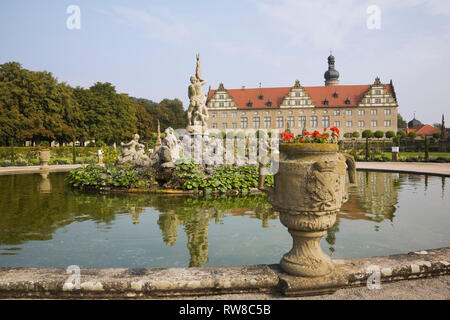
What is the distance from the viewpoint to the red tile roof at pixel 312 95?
59.5 metres

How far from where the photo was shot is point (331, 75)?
219 ft

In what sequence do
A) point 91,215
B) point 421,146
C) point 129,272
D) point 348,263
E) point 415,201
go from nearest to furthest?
1. point 129,272
2. point 348,263
3. point 91,215
4. point 415,201
5. point 421,146

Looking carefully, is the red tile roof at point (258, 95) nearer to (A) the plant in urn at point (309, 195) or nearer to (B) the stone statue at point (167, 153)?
(B) the stone statue at point (167, 153)

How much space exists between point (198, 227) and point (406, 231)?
355cm

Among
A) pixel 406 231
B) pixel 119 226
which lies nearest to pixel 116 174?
pixel 119 226

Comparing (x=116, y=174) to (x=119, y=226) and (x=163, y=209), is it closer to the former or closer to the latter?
(x=163, y=209)

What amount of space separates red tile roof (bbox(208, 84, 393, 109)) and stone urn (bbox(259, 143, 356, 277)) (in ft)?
197

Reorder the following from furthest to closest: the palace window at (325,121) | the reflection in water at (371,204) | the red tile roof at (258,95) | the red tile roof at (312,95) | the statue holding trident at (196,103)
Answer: the red tile roof at (258,95) → the palace window at (325,121) → the red tile roof at (312,95) → the statue holding trident at (196,103) → the reflection in water at (371,204)

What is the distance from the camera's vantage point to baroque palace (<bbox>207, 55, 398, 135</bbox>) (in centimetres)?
5734

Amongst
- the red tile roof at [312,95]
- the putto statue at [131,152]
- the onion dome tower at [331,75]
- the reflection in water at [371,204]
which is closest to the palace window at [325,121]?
the red tile roof at [312,95]

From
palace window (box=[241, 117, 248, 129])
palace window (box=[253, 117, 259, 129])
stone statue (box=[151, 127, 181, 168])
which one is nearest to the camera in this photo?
stone statue (box=[151, 127, 181, 168])

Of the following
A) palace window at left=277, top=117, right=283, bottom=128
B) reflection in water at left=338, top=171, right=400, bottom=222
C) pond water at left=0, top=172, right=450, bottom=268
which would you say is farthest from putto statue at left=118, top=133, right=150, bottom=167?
palace window at left=277, top=117, right=283, bottom=128

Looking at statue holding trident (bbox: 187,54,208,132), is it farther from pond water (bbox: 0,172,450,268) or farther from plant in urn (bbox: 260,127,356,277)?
plant in urn (bbox: 260,127,356,277)

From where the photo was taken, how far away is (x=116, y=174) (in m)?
10.3
